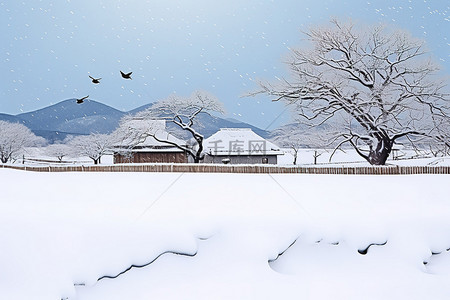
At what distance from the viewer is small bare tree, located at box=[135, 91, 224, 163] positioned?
22.6m

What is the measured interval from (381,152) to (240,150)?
11245 mm

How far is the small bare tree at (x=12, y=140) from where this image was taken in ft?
119

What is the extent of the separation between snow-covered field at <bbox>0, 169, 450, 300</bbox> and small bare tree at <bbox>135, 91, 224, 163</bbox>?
15.0 meters

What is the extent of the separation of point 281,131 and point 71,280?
1354cm

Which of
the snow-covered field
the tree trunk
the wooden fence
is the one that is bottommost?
the snow-covered field

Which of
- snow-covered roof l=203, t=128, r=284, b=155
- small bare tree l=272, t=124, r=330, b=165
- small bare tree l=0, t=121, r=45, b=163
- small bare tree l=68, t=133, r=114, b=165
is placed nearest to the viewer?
small bare tree l=272, t=124, r=330, b=165

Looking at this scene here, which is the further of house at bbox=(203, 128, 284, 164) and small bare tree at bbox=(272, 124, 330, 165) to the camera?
house at bbox=(203, 128, 284, 164)

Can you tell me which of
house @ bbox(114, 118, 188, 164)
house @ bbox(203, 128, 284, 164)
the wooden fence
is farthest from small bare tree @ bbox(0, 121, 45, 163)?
the wooden fence

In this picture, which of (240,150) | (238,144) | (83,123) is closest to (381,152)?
(240,150)

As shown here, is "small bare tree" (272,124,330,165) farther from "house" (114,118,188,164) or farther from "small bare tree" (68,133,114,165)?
"small bare tree" (68,133,114,165)

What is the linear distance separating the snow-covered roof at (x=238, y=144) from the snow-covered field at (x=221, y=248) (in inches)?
674

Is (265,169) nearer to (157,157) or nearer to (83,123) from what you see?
(157,157)

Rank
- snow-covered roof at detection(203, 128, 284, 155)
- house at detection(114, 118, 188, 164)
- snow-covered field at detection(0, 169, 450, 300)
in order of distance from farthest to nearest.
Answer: snow-covered roof at detection(203, 128, 284, 155) < house at detection(114, 118, 188, 164) < snow-covered field at detection(0, 169, 450, 300)

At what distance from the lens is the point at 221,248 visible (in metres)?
5.44
